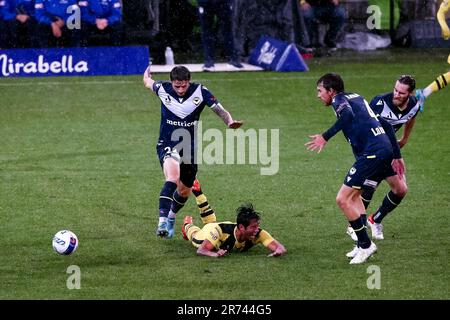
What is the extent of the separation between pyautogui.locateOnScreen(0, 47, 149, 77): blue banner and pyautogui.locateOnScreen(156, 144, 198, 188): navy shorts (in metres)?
12.7

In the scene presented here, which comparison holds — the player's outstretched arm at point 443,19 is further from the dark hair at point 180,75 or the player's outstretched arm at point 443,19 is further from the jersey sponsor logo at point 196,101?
the dark hair at point 180,75

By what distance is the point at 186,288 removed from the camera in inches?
431

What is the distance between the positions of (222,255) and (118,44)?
50.9 ft

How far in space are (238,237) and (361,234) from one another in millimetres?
1364

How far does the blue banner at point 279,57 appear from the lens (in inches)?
1055

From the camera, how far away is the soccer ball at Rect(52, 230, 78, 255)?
12.1 metres

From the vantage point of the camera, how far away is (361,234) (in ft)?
39.3

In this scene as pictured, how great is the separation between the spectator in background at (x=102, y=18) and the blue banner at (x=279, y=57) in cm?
356

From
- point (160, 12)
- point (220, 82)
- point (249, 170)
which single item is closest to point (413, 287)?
point (249, 170)

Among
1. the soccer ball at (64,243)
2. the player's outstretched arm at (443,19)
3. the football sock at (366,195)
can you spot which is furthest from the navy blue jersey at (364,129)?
the player's outstretched arm at (443,19)

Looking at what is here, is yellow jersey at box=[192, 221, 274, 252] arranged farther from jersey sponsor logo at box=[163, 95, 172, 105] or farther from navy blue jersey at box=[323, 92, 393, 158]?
jersey sponsor logo at box=[163, 95, 172, 105]

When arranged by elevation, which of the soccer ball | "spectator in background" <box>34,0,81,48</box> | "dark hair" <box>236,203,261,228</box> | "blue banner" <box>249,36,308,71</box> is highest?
"dark hair" <box>236,203,261,228</box>

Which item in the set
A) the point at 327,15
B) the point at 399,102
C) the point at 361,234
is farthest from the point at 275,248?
the point at 327,15

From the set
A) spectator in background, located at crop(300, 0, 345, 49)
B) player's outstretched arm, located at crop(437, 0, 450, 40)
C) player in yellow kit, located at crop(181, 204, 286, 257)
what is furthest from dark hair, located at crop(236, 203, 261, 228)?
spectator in background, located at crop(300, 0, 345, 49)
